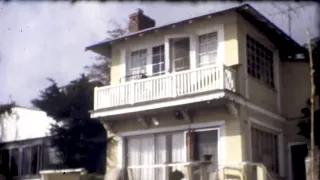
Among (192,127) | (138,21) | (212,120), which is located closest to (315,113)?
(212,120)

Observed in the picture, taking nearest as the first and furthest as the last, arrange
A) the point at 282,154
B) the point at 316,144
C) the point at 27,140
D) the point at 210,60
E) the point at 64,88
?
the point at 316,144
the point at 210,60
the point at 282,154
the point at 64,88
the point at 27,140

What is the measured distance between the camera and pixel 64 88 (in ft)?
84.5

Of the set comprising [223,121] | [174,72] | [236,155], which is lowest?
[236,155]

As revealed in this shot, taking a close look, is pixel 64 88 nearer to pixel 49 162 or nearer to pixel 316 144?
pixel 49 162

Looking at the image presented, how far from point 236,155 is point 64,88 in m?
10.9

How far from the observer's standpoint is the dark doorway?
20.2 m

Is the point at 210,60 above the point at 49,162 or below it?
above

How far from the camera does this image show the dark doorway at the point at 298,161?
20.2 m

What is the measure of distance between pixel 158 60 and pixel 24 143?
11.9 m

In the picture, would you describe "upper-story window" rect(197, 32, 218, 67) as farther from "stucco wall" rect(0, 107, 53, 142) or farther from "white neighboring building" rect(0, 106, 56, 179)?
"stucco wall" rect(0, 107, 53, 142)

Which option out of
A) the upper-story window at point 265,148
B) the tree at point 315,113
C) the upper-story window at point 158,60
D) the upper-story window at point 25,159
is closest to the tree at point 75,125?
the upper-story window at point 25,159

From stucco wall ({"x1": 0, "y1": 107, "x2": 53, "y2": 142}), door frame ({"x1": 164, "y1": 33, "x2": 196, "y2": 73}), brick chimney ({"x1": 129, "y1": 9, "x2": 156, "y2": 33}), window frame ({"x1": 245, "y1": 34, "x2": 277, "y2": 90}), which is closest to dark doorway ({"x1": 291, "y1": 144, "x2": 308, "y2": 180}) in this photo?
window frame ({"x1": 245, "y1": 34, "x2": 277, "y2": 90})

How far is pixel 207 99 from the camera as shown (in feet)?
57.5

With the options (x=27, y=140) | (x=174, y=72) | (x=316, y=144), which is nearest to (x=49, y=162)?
(x=27, y=140)
